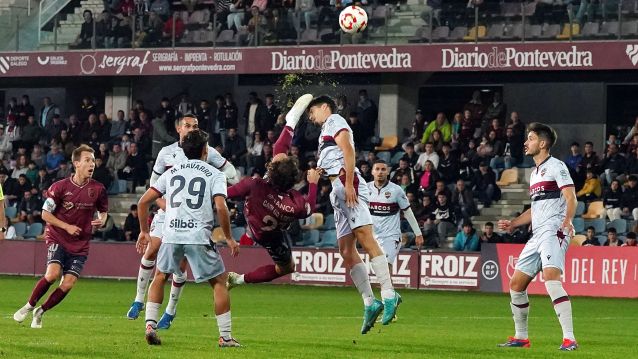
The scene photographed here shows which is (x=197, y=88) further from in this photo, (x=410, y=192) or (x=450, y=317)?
(x=450, y=317)

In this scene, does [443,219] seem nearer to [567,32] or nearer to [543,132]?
[567,32]

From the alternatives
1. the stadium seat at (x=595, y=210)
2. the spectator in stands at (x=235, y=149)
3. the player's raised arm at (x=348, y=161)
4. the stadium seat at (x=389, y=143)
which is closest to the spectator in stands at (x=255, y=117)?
the spectator in stands at (x=235, y=149)

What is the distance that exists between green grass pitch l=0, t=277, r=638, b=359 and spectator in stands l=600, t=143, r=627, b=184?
5.49m

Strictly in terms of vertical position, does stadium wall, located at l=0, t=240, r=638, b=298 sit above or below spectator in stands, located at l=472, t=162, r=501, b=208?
below

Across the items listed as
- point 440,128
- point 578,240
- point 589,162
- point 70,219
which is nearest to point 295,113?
point 70,219

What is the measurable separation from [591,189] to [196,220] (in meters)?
19.4

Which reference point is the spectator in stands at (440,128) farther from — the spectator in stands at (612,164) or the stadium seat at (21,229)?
the stadium seat at (21,229)

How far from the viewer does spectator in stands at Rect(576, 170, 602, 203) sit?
3081 cm

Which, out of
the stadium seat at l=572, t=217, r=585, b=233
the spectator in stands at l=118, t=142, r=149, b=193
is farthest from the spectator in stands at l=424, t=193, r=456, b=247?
the spectator in stands at l=118, t=142, r=149, b=193

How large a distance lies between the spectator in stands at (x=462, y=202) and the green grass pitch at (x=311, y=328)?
4.44 meters

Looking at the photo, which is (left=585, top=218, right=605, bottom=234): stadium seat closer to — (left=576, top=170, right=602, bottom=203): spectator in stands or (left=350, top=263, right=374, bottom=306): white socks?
(left=576, top=170, right=602, bottom=203): spectator in stands

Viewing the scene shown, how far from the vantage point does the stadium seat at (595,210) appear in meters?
30.3

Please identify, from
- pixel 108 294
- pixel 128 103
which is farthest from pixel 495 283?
pixel 128 103

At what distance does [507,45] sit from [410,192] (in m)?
4.44
